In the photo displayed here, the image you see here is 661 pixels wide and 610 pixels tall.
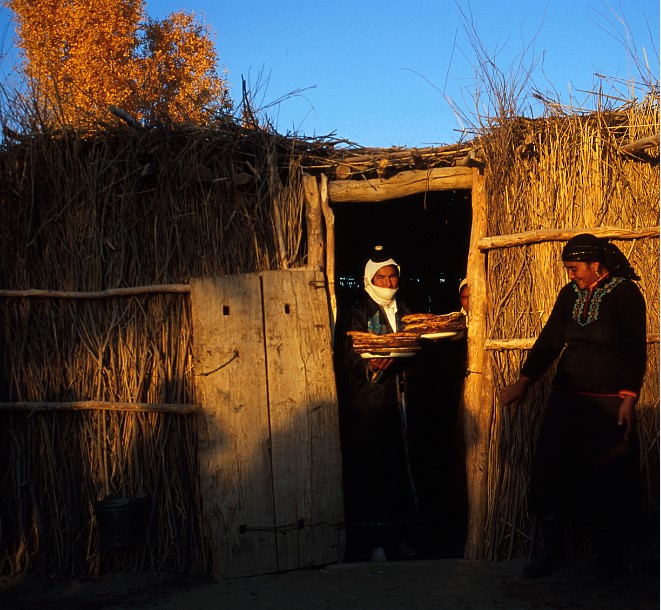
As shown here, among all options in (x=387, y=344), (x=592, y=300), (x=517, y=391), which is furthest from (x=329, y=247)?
(x=592, y=300)

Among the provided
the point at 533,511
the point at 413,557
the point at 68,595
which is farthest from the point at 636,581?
the point at 68,595

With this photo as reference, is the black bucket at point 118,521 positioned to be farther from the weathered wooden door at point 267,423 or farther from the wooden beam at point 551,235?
the wooden beam at point 551,235

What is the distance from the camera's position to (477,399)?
5.02 metres

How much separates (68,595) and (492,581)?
8.47 feet

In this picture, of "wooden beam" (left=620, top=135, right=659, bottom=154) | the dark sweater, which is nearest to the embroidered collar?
the dark sweater

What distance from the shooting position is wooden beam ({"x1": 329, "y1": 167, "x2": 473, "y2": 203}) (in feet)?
17.4

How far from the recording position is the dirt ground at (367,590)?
13.8 feet

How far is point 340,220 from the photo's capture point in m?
7.50

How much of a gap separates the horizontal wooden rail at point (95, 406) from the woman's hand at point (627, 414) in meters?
2.64

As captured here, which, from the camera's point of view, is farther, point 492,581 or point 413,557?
point 413,557

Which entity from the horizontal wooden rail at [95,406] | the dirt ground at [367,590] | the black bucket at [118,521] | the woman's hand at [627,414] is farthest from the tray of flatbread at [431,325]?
the black bucket at [118,521]

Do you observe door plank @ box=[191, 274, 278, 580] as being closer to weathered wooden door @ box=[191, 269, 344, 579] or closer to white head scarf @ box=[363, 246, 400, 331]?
weathered wooden door @ box=[191, 269, 344, 579]

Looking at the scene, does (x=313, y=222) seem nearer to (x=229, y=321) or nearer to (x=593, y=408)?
(x=229, y=321)

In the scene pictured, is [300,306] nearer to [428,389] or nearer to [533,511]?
[428,389]
